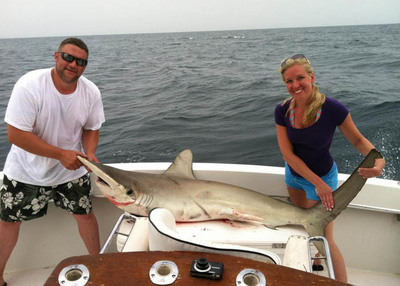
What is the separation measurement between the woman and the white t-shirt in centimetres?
125

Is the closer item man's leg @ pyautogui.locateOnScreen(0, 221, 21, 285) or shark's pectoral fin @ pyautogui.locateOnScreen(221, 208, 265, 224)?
shark's pectoral fin @ pyautogui.locateOnScreen(221, 208, 265, 224)

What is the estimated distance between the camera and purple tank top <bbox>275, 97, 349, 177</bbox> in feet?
6.94

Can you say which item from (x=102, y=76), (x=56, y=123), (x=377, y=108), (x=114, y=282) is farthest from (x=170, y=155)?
(x=102, y=76)

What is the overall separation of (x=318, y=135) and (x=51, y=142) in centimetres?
166

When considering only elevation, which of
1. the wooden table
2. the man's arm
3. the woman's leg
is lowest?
the wooden table

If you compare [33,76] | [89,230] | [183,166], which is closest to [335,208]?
[183,166]

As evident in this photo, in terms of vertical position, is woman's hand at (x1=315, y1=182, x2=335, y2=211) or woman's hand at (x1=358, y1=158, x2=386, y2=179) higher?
woman's hand at (x1=358, y1=158, x2=386, y2=179)

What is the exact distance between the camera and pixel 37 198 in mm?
2365

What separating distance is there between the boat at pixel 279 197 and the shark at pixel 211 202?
1.37ft

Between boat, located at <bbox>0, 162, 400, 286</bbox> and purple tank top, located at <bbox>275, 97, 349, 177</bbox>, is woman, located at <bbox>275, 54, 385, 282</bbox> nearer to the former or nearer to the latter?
purple tank top, located at <bbox>275, 97, 349, 177</bbox>

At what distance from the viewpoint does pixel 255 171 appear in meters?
2.69

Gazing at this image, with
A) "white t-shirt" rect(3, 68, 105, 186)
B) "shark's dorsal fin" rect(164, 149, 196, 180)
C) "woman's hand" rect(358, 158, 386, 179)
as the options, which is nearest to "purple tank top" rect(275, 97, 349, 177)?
"woman's hand" rect(358, 158, 386, 179)

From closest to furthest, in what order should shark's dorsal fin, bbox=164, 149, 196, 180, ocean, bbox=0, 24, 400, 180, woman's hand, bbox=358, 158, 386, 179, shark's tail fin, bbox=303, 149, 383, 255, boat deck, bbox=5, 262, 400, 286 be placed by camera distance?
woman's hand, bbox=358, 158, 386, 179, shark's tail fin, bbox=303, 149, 383, 255, shark's dorsal fin, bbox=164, 149, 196, 180, boat deck, bbox=5, 262, 400, 286, ocean, bbox=0, 24, 400, 180

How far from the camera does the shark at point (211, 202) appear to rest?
2119mm
